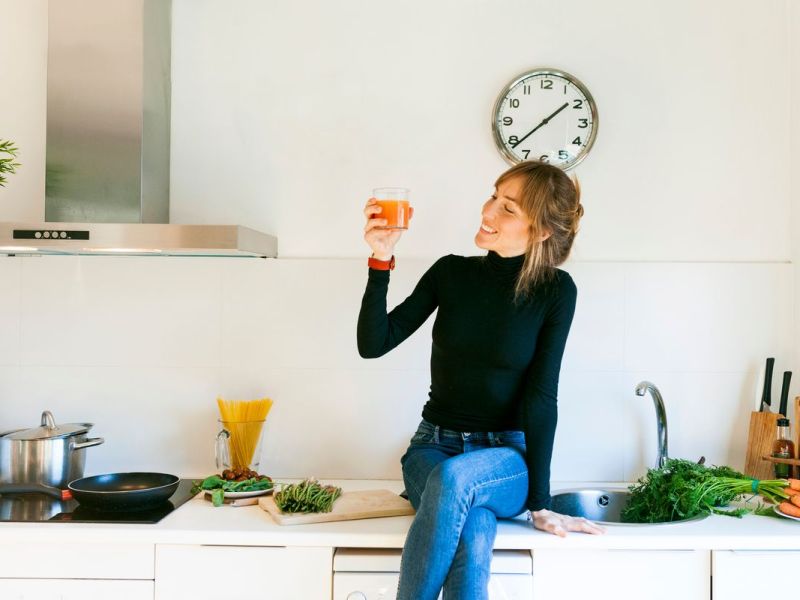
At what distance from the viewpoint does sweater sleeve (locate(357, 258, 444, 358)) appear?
201 cm

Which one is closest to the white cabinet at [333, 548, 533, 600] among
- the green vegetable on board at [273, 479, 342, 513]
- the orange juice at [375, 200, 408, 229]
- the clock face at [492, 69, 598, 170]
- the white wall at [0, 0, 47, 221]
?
the green vegetable on board at [273, 479, 342, 513]

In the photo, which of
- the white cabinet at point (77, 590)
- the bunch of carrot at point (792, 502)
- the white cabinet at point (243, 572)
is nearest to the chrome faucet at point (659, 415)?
the bunch of carrot at point (792, 502)

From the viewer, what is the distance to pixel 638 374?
2.58 meters

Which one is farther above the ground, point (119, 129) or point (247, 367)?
point (119, 129)

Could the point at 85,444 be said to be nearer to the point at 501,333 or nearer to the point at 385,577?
the point at 385,577

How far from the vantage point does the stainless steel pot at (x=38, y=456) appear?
86.6 inches

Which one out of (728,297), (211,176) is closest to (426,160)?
(211,176)

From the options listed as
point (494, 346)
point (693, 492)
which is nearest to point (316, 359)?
point (494, 346)

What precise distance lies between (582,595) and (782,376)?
1149 millimetres

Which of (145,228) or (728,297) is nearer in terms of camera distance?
(145,228)

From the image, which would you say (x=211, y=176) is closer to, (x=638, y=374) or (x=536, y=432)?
(x=536, y=432)

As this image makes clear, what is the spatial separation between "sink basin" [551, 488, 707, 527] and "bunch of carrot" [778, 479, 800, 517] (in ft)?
1.53

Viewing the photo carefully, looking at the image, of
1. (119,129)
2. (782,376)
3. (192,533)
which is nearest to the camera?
(192,533)

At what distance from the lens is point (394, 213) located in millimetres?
1937
